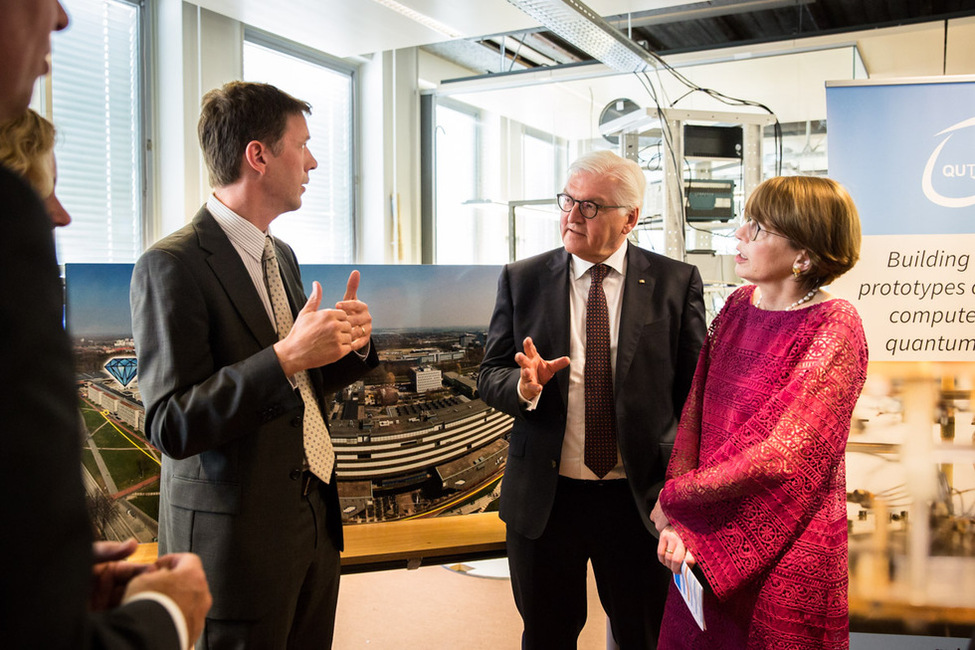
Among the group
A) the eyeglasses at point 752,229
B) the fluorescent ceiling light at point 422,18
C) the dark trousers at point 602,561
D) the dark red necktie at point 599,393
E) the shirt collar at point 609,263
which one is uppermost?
the fluorescent ceiling light at point 422,18

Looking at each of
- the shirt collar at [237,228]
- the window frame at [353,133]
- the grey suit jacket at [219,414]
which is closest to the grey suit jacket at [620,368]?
the grey suit jacket at [219,414]

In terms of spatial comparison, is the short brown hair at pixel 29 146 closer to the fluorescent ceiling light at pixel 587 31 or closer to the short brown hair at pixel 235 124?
the short brown hair at pixel 235 124

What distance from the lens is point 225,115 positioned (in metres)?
1.59

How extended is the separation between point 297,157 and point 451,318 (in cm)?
124

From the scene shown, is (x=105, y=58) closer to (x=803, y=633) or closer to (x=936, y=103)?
(x=936, y=103)

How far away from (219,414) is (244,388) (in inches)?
2.7

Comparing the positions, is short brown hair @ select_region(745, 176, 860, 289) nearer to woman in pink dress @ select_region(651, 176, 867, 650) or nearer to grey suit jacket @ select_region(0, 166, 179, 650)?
woman in pink dress @ select_region(651, 176, 867, 650)

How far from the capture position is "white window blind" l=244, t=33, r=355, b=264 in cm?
516

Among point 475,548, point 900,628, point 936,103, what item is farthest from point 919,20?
point 475,548

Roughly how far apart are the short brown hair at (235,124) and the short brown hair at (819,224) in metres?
1.16

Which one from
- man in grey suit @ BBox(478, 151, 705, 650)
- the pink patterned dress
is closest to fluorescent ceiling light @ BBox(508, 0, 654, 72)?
man in grey suit @ BBox(478, 151, 705, 650)

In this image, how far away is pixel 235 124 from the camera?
1581 millimetres

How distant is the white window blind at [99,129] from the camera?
3729 mm

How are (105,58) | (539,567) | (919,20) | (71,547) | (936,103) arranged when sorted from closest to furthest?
1. (71,547)
2. (539,567)
3. (936,103)
4. (105,58)
5. (919,20)
